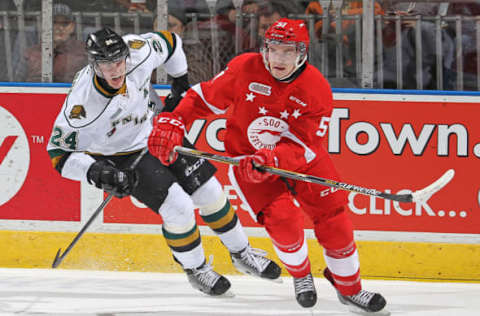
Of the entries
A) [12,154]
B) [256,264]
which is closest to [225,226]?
[256,264]

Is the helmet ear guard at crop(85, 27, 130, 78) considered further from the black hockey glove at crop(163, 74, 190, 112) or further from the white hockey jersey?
the black hockey glove at crop(163, 74, 190, 112)

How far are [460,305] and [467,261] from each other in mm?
547

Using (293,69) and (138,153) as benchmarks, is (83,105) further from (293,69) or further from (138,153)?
(293,69)

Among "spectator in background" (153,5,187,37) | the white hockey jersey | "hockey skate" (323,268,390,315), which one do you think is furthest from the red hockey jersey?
"spectator in background" (153,5,187,37)

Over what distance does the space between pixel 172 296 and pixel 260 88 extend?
3.80 ft

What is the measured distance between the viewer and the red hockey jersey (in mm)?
3348

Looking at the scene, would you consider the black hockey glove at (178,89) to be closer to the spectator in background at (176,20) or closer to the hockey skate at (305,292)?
the spectator in background at (176,20)

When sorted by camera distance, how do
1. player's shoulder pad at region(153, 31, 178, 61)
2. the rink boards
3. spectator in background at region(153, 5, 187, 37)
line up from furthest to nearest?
1. spectator in background at region(153, 5, 187, 37)
2. the rink boards
3. player's shoulder pad at region(153, 31, 178, 61)

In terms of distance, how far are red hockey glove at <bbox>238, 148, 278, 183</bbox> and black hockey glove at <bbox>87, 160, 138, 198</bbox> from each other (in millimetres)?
506

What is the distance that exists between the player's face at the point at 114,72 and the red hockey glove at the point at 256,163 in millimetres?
609

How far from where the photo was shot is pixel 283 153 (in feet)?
10.9

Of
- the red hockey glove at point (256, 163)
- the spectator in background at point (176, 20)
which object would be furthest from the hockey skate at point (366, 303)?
the spectator in background at point (176, 20)

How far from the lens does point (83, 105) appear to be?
3.46 metres

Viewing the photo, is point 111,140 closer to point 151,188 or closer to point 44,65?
point 151,188
